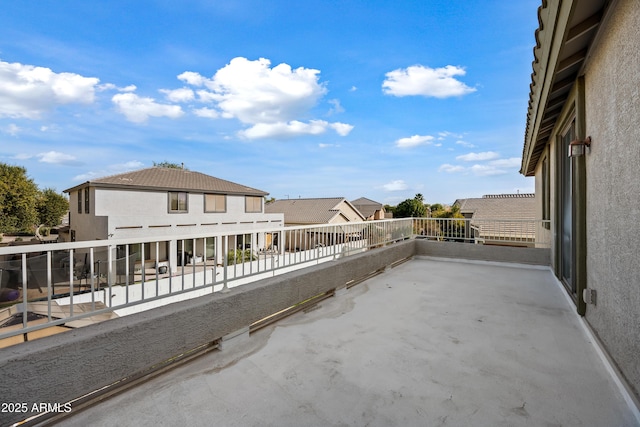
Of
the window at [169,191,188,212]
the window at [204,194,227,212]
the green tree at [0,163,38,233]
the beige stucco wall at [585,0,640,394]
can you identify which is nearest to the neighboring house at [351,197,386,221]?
the window at [204,194,227,212]

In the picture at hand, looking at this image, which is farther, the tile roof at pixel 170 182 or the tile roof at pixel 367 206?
the tile roof at pixel 367 206

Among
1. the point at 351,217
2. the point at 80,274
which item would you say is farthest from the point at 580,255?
the point at 351,217

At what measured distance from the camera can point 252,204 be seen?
715 inches

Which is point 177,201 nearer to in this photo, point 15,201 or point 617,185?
point 617,185

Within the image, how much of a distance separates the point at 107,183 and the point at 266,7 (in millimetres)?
10892

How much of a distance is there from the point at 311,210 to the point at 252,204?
8.40 meters

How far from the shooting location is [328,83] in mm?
13930

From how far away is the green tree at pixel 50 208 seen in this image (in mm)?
27359

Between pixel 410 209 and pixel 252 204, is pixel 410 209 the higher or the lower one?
the lower one

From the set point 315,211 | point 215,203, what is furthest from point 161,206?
point 315,211

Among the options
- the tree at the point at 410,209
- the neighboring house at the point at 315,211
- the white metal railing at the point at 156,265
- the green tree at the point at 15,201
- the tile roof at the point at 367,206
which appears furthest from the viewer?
the tile roof at the point at 367,206

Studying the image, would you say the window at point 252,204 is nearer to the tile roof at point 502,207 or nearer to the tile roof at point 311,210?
the tile roof at point 311,210

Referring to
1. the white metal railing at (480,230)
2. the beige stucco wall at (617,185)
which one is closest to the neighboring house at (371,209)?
the white metal railing at (480,230)

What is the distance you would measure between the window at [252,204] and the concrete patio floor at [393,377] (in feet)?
49.2
